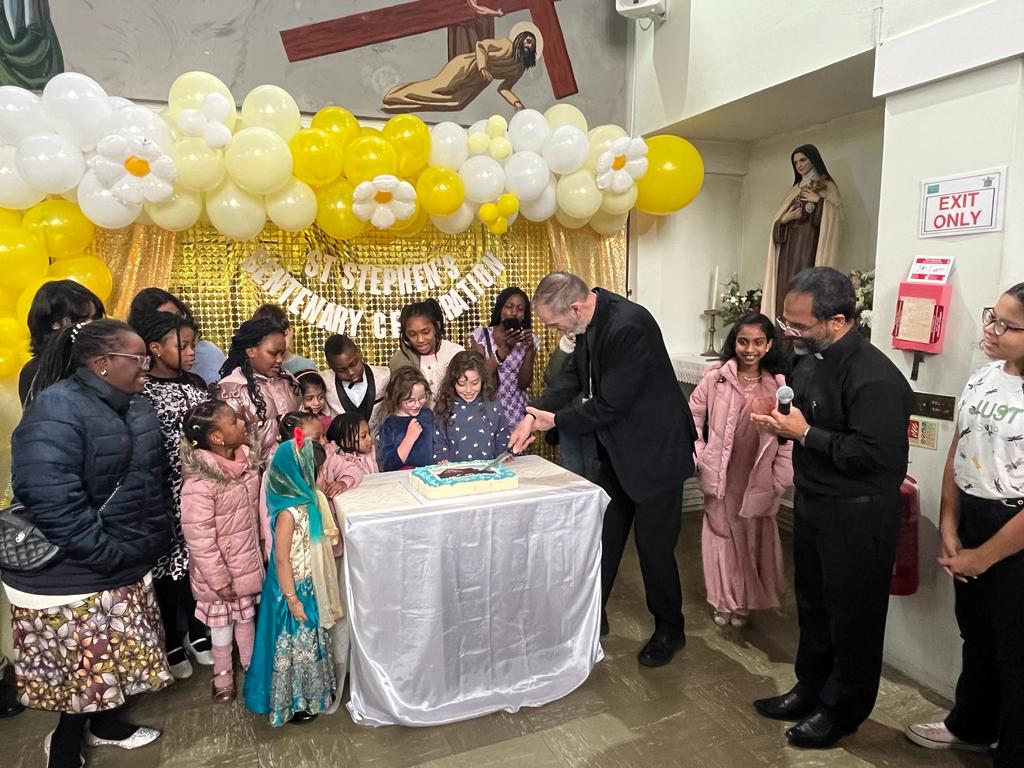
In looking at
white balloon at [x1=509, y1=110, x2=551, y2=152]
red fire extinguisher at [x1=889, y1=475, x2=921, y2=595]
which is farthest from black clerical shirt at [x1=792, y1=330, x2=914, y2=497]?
white balloon at [x1=509, y1=110, x2=551, y2=152]

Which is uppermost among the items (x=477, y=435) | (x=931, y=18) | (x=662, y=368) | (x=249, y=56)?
(x=249, y=56)

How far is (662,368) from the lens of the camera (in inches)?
114

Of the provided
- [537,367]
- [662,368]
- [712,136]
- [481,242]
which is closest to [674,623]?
[662,368]

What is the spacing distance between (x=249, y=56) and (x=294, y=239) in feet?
3.51

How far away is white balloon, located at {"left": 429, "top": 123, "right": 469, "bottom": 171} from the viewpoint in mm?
3773

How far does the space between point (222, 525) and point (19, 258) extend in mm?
1681

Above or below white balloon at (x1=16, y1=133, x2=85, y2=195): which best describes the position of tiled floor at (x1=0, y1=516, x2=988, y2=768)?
below

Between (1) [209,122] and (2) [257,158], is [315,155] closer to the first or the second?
(2) [257,158]

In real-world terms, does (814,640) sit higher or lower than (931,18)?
lower

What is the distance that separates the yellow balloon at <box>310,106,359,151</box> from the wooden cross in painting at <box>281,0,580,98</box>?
75cm

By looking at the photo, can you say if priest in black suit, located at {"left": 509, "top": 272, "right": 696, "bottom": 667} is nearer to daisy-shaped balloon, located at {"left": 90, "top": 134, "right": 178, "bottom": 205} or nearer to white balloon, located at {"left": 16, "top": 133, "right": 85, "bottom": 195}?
daisy-shaped balloon, located at {"left": 90, "top": 134, "right": 178, "bottom": 205}

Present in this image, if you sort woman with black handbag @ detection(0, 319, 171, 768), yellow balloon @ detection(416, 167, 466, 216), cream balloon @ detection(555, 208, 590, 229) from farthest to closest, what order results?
cream balloon @ detection(555, 208, 590, 229)
yellow balloon @ detection(416, 167, 466, 216)
woman with black handbag @ detection(0, 319, 171, 768)

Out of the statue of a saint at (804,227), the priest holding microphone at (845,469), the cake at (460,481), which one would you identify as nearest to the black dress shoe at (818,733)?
the priest holding microphone at (845,469)

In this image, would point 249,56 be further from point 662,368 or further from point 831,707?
point 831,707
